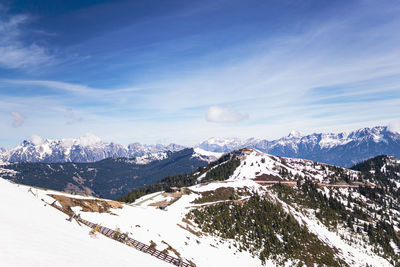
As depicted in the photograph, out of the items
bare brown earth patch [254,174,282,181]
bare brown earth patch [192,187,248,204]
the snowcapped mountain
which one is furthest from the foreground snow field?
bare brown earth patch [254,174,282,181]

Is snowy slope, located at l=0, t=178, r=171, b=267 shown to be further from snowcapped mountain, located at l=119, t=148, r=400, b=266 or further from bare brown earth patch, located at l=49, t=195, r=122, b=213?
bare brown earth patch, located at l=49, t=195, r=122, b=213

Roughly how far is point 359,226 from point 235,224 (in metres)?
103

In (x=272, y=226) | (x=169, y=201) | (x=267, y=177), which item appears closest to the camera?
(x=272, y=226)

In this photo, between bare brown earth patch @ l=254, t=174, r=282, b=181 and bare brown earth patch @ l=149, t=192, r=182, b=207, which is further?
bare brown earth patch @ l=254, t=174, r=282, b=181

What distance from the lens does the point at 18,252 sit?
13.2 m

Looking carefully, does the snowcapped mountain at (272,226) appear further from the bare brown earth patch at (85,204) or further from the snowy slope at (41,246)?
the snowy slope at (41,246)

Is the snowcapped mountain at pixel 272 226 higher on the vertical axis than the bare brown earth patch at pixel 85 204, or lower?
lower

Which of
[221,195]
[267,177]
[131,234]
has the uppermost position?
[131,234]

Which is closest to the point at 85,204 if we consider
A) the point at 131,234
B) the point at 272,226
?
the point at 131,234

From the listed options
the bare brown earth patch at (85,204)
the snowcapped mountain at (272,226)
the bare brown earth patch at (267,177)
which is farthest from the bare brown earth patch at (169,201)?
the bare brown earth patch at (267,177)

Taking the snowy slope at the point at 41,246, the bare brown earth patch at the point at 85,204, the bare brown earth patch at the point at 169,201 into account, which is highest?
the snowy slope at the point at 41,246

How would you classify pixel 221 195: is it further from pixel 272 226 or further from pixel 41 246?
pixel 41 246

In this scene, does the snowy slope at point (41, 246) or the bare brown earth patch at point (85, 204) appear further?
the bare brown earth patch at point (85, 204)

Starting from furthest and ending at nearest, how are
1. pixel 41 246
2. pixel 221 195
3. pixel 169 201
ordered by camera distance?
1. pixel 221 195
2. pixel 169 201
3. pixel 41 246
